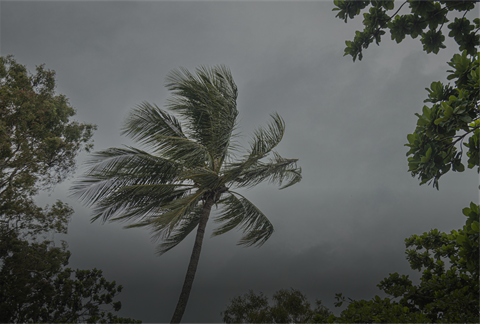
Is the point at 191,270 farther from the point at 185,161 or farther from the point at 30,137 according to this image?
the point at 30,137

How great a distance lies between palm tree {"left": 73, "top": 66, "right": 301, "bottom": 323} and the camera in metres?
6.95

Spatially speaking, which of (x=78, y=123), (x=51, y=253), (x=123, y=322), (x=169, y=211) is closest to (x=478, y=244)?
(x=169, y=211)

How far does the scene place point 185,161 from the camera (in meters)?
7.02

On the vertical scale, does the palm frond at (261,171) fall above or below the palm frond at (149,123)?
below

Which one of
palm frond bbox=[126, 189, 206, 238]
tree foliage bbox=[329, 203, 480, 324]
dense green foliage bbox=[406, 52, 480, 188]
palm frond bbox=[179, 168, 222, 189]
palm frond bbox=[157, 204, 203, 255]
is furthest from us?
palm frond bbox=[157, 204, 203, 255]

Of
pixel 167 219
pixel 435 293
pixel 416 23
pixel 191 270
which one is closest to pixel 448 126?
pixel 416 23

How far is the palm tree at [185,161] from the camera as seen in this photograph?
6.95m

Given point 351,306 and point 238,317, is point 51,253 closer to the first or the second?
point 238,317

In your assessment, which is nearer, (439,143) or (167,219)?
(439,143)

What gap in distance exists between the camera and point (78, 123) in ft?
35.5

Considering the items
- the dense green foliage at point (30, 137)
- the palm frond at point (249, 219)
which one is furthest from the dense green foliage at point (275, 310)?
the dense green foliage at point (30, 137)

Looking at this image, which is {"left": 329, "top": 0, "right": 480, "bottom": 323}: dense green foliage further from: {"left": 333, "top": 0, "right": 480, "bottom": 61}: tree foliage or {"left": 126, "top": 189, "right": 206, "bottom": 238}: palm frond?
{"left": 126, "top": 189, "right": 206, "bottom": 238}: palm frond

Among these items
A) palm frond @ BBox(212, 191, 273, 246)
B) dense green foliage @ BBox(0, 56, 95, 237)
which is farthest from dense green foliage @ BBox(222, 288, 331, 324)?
dense green foliage @ BBox(0, 56, 95, 237)

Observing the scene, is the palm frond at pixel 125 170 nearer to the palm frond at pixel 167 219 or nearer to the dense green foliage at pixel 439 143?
the palm frond at pixel 167 219
